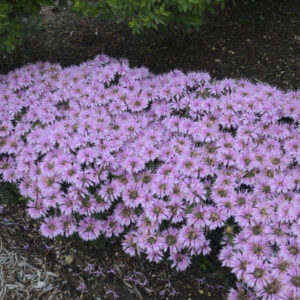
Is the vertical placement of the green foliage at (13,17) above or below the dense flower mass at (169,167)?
above

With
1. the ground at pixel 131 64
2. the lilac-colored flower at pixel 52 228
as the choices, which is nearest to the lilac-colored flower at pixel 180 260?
the ground at pixel 131 64

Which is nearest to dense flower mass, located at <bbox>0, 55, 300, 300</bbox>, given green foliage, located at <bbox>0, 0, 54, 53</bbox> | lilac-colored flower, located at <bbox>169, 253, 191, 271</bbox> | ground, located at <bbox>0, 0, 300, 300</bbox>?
lilac-colored flower, located at <bbox>169, 253, 191, 271</bbox>

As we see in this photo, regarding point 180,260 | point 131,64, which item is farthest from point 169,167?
point 131,64

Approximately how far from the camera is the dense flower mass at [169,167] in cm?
217

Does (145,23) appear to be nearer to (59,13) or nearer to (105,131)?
(105,131)

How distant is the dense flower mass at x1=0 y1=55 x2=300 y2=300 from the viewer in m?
2.17

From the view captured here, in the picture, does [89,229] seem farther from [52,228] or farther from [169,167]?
[169,167]

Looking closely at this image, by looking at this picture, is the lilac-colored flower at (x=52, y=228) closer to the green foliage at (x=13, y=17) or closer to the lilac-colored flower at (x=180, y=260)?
the lilac-colored flower at (x=180, y=260)

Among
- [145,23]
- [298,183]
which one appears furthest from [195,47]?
[298,183]

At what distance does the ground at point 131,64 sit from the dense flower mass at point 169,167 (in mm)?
342

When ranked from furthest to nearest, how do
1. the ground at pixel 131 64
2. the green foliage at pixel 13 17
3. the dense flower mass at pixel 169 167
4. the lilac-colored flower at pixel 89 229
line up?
the green foliage at pixel 13 17 < the ground at pixel 131 64 < the lilac-colored flower at pixel 89 229 < the dense flower mass at pixel 169 167

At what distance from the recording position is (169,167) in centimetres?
242

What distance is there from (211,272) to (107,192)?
0.92 metres

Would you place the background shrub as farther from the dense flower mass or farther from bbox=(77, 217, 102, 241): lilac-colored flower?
bbox=(77, 217, 102, 241): lilac-colored flower
